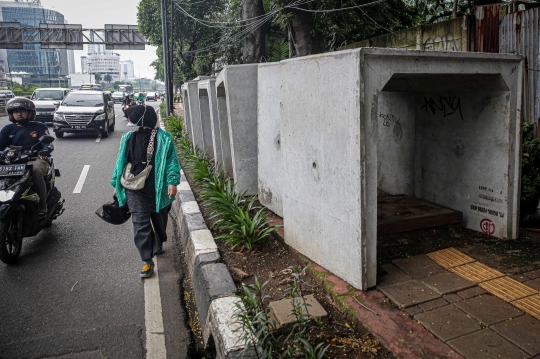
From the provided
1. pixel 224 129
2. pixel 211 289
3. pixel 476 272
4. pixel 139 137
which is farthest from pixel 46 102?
pixel 476 272

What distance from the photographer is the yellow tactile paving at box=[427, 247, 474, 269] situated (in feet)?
13.4

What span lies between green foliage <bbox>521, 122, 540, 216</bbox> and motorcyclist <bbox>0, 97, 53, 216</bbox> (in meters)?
5.66

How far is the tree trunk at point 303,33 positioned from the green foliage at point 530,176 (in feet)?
20.5

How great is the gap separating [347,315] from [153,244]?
242 cm

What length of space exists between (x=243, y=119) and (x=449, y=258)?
3314mm

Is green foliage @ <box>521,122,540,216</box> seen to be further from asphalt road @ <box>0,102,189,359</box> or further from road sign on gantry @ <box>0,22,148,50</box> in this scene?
road sign on gantry @ <box>0,22,148,50</box>

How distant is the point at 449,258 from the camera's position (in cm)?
420

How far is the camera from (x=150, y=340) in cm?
370

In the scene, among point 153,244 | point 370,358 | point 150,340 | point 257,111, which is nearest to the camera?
point 370,358

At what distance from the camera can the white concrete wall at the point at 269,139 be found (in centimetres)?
549

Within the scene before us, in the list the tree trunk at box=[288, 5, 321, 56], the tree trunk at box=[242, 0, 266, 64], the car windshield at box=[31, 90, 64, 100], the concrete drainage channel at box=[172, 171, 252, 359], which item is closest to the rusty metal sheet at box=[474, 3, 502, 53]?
the tree trunk at box=[288, 5, 321, 56]

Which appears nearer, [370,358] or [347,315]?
[370,358]

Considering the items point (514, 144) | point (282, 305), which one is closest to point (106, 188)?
point (282, 305)

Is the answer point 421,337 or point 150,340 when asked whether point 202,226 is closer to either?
point 150,340
